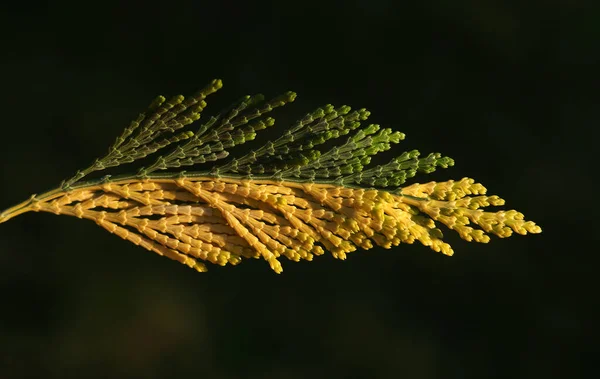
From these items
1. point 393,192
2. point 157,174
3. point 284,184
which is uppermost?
point 157,174

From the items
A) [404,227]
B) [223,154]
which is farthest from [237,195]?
[404,227]

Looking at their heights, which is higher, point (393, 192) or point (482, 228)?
point (393, 192)

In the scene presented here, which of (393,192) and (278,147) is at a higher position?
(278,147)

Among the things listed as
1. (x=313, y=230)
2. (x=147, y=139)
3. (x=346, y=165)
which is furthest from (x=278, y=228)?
(x=147, y=139)

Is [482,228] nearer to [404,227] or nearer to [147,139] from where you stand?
[404,227]

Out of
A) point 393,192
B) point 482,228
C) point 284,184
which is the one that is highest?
point 284,184

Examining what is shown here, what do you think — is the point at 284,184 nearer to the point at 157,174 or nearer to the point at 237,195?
the point at 237,195

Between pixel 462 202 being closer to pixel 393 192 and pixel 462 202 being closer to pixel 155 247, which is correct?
pixel 393 192

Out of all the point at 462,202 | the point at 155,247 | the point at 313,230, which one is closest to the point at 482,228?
the point at 462,202
